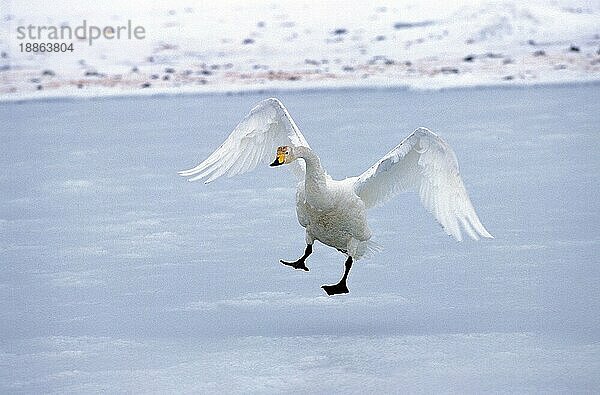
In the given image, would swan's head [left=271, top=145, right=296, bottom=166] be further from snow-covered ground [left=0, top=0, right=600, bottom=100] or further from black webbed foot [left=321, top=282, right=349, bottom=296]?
snow-covered ground [left=0, top=0, right=600, bottom=100]

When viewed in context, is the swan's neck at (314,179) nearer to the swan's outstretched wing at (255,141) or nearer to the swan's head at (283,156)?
the swan's head at (283,156)

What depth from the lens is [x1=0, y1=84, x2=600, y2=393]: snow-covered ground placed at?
3285mm

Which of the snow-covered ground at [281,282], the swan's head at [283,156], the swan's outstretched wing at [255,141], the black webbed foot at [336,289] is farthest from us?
the swan's outstretched wing at [255,141]

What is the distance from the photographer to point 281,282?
4.19 meters

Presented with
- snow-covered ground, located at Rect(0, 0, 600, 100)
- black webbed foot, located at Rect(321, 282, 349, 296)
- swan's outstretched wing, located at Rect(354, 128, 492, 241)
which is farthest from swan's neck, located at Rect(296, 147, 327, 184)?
snow-covered ground, located at Rect(0, 0, 600, 100)

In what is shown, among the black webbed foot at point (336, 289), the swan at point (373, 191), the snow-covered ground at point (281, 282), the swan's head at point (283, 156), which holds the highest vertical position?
the swan's head at point (283, 156)

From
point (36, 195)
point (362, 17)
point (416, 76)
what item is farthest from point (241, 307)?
point (362, 17)

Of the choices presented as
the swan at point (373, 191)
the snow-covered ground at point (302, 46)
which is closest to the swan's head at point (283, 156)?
the swan at point (373, 191)

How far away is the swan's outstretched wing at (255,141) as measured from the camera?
4152 mm

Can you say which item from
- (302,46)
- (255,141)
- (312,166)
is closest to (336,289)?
(312,166)

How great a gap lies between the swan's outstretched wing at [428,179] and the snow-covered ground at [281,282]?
1.12 ft

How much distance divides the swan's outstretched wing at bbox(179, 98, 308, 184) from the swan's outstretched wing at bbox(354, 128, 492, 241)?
42cm

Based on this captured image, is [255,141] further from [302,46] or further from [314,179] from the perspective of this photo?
[302,46]

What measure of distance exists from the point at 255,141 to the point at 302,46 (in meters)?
10.4
